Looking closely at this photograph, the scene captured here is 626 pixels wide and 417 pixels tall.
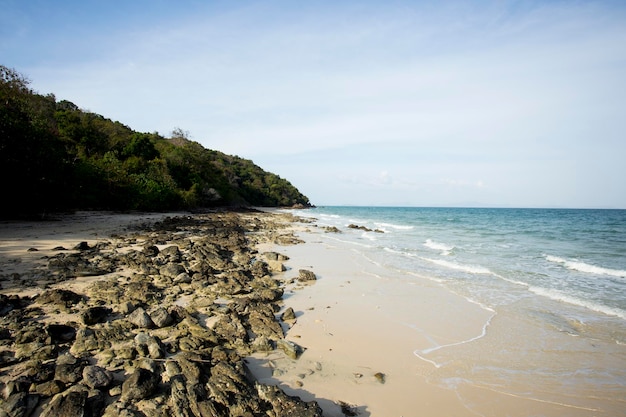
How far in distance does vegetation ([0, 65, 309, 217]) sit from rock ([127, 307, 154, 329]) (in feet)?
51.2

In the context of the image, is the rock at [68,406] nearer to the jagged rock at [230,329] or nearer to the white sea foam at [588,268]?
the jagged rock at [230,329]

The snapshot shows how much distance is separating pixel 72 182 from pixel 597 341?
83.4ft

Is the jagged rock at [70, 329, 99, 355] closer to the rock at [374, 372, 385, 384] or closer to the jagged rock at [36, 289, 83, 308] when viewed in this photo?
the jagged rock at [36, 289, 83, 308]

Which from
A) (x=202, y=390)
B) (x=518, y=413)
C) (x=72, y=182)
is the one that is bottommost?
(x=518, y=413)

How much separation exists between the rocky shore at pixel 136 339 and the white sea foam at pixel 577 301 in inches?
279

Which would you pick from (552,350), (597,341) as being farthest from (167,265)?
(597,341)

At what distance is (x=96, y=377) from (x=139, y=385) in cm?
58

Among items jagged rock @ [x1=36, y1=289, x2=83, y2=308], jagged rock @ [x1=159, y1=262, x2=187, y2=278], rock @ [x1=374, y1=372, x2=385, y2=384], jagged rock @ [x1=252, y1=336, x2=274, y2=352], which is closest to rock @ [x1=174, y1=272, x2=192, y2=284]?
jagged rock @ [x1=159, y1=262, x2=187, y2=278]

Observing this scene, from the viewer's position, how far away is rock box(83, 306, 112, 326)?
5.38m

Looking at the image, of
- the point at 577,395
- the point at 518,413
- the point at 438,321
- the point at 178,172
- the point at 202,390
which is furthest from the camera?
the point at 178,172

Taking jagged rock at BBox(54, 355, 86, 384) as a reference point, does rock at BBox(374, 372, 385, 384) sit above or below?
below

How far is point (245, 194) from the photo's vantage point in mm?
74375

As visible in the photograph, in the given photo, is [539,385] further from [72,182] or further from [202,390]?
[72,182]

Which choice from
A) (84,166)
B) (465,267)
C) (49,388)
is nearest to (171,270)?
(49,388)
